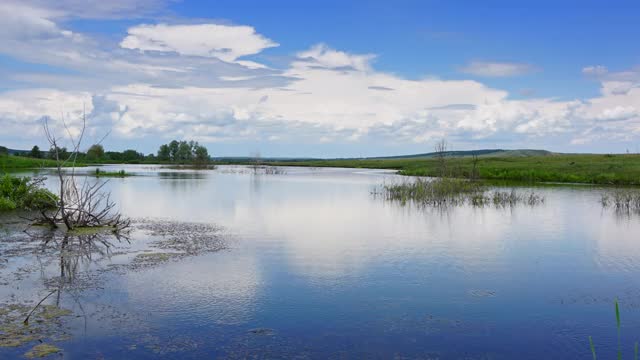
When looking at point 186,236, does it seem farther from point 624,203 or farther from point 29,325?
point 624,203

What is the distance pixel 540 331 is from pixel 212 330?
6.30 meters

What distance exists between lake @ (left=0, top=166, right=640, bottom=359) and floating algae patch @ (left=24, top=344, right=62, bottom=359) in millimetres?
169

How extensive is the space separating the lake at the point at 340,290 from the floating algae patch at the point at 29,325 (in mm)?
194

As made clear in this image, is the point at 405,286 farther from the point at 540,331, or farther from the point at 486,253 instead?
the point at 486,253

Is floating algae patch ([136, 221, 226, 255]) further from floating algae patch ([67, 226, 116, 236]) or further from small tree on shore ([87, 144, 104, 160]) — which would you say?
small tree on shore ([87, 144, 104, 160])

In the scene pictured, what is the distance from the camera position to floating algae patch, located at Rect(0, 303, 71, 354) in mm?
9828

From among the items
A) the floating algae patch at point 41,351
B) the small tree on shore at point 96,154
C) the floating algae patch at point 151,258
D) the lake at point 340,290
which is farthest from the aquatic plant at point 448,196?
the small tree on shore at point 96,154

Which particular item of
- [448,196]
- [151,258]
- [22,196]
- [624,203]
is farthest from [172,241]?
[624,203]

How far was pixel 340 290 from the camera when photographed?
45.0ft

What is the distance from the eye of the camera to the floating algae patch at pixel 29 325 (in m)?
9.83

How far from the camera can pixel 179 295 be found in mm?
12898

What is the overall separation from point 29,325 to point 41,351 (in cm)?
150

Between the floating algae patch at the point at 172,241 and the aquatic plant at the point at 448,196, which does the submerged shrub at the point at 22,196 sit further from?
the aquatic plant at the point at 448,196

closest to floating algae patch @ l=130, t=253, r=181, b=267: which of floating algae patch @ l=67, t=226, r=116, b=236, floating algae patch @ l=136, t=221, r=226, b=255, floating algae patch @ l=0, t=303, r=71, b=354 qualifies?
floating algae patch @ l=136, t=221, r=226, b=255
